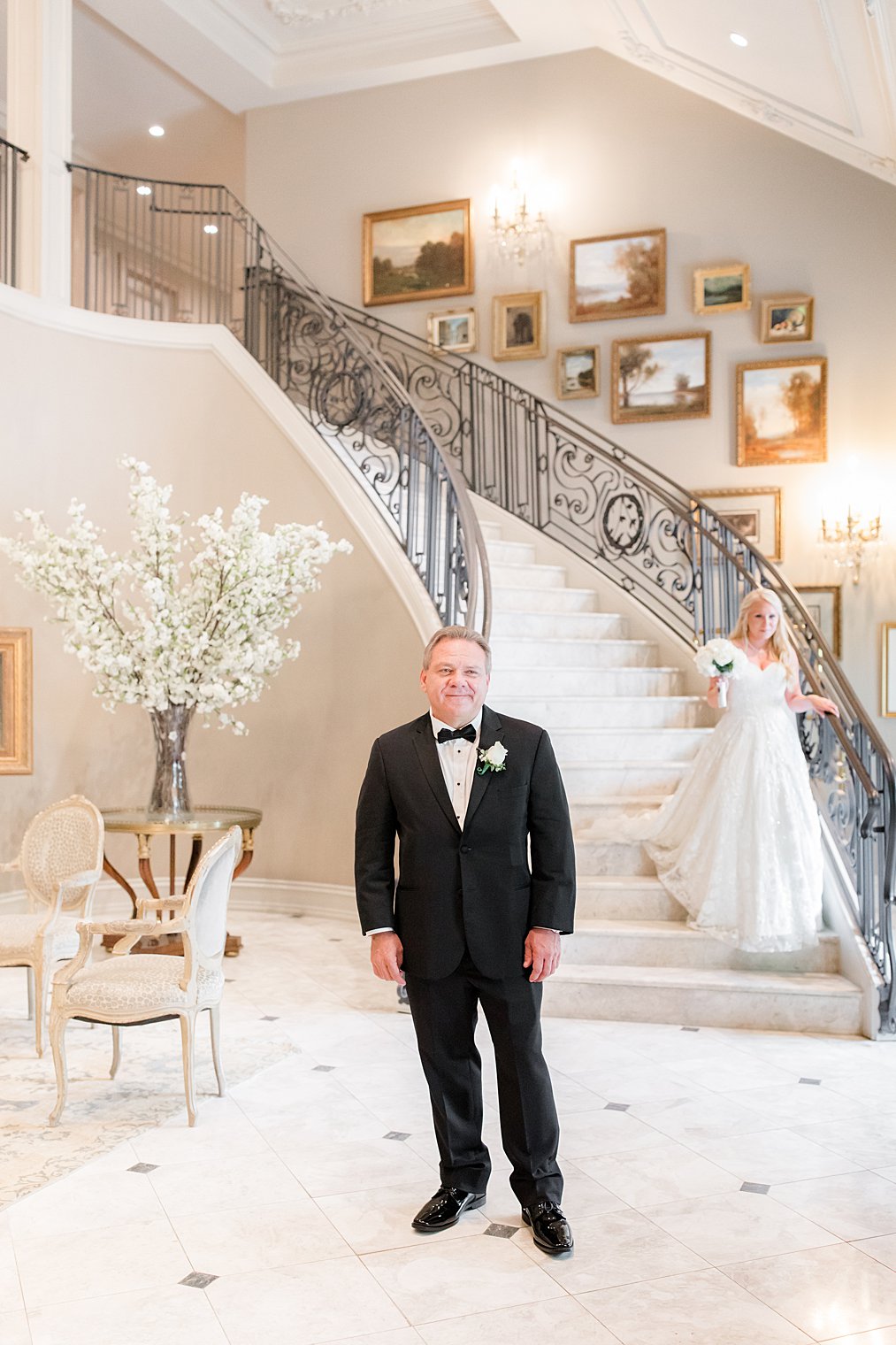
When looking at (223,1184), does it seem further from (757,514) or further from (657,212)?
(657,212)

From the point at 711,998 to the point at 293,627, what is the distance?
407 cm

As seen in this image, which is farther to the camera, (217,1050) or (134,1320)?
(217,1050)

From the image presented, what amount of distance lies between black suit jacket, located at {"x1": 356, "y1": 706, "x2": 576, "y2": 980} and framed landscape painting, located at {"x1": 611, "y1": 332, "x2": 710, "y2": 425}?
7160 millimetres

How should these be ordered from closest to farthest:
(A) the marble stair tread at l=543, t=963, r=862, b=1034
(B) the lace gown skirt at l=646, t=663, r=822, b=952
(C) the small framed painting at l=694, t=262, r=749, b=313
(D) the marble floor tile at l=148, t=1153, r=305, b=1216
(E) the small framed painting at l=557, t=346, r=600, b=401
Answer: (D) the marble floor tile at l=148, t=1153, r=305, b=1216 < (A) the marble stair tread at l=543, t=963, r=862, b=1034 < (B) the lace gown skirt at l=646, t=663, r=822, b=952 < (C) the small framed painting at l=694, t=262, r=749, b=313 < (E) the small framed painting at l=557, t=346, r=600, b=401

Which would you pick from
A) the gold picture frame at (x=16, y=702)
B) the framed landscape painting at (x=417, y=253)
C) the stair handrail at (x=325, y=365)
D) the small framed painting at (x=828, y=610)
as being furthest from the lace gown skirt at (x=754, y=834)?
the framed landscape painting at (x=417, y=253)

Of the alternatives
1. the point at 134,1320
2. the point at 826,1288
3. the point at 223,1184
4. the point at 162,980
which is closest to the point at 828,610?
the point at 162,980

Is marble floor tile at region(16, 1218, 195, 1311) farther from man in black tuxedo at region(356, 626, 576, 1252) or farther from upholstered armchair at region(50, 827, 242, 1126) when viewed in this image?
upholstered armchair at region(50, 827, 242, 1126)

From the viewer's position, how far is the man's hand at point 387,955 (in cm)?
328

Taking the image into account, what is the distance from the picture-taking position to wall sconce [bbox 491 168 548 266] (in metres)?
10.3

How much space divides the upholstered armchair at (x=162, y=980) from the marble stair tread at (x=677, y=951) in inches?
78.2

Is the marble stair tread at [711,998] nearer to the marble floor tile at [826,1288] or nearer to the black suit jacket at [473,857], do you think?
the marble floor tile at [826,1288]

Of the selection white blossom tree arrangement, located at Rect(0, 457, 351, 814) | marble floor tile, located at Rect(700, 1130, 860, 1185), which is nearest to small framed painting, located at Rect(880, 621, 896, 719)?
white blossom tree arrangement, located at Rect(0, 457, 351, 814)

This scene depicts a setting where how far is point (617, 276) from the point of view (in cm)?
1004

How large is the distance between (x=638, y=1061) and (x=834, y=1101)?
0.83 m
